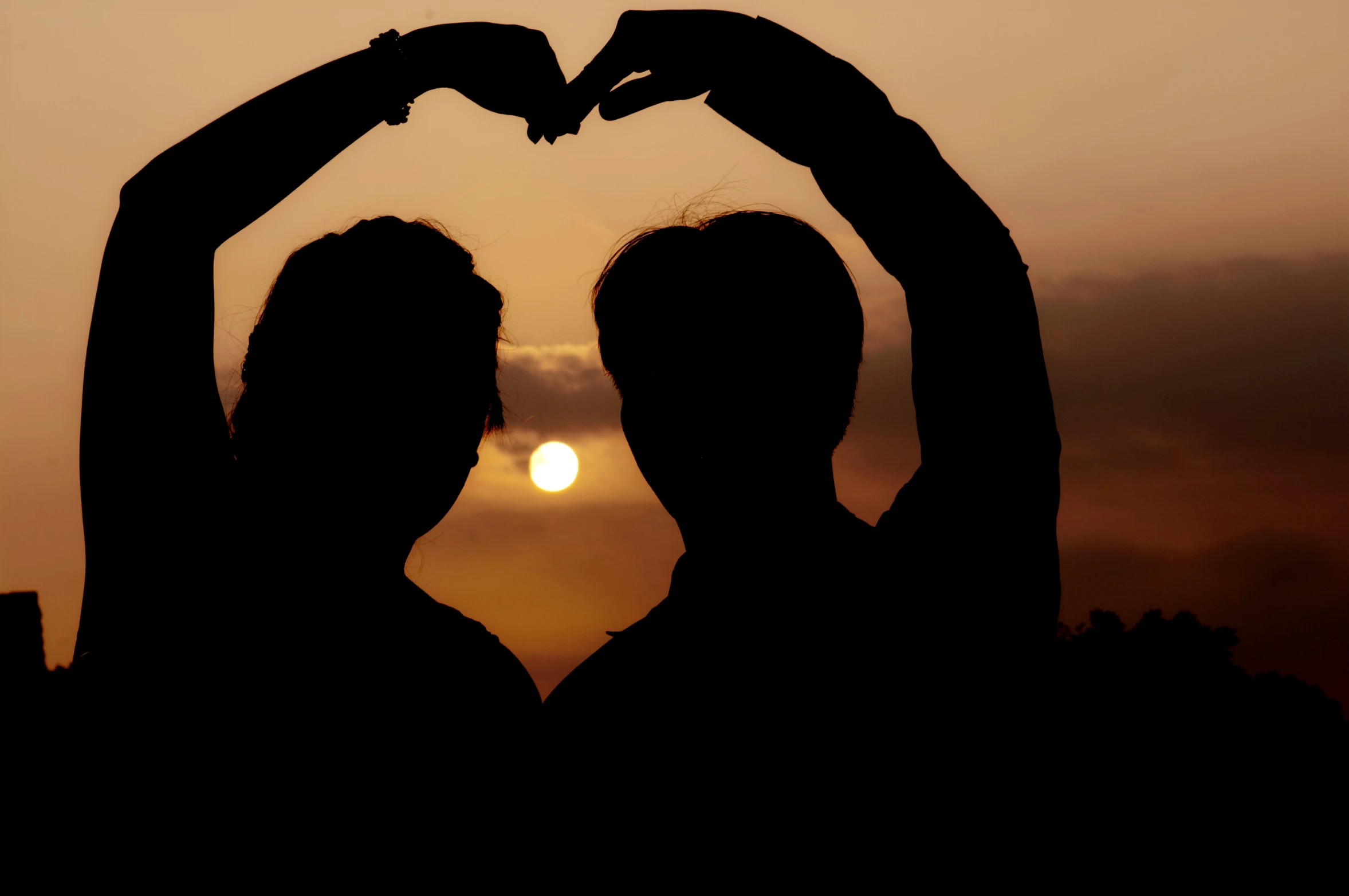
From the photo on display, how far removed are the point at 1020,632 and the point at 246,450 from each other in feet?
7.19

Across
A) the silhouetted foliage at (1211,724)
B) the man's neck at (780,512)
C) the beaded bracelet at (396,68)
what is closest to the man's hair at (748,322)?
the man's neck at (780,512)

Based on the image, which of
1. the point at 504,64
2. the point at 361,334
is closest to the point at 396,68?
the point at 504,64

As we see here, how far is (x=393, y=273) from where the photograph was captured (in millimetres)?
3188

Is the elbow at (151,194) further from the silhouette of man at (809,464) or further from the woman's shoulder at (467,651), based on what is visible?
the woman's shoulder at (467,651)

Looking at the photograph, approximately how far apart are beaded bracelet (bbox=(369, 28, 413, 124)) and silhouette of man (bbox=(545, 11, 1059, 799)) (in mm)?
449

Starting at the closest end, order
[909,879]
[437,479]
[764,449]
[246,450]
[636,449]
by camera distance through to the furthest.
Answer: [909,879]
[764,449]
[636,449]
[246,450]
[437,479]

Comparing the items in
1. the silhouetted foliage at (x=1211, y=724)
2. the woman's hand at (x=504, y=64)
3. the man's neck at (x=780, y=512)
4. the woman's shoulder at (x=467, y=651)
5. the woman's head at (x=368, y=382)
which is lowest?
the silhouetted foliage at (x=1211, y=724)

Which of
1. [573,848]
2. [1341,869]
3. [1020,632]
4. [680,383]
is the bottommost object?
[1341,869]

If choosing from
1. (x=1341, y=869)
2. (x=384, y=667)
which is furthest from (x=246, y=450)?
(x=1341, y=869)

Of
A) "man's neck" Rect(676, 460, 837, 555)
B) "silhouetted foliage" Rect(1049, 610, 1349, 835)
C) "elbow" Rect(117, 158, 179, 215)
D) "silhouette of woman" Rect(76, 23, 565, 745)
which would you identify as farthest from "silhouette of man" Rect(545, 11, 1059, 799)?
"silhouetted foliage" Rect(1049, 610, 1349, 835)

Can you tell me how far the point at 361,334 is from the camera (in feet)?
9.91

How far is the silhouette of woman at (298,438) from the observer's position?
2.31 meters

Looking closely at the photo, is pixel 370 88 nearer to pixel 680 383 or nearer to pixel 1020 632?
pixel 680 383

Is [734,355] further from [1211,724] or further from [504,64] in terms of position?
[1211,724]
